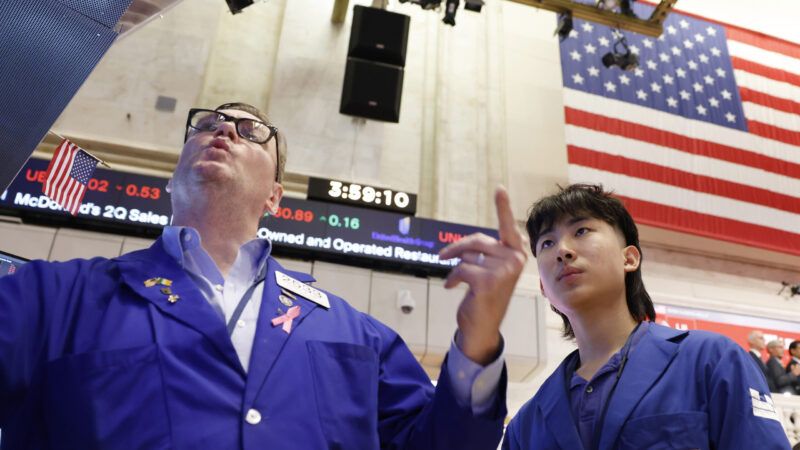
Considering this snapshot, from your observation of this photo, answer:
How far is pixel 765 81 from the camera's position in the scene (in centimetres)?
1024

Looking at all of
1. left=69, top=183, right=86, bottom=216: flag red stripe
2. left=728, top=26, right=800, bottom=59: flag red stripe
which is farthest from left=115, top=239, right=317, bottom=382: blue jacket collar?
left=728, top=26, right=800, bottom=59: flag red stripe

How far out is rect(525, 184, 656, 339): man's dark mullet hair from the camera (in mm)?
2191

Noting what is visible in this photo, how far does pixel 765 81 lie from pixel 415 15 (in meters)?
6.04

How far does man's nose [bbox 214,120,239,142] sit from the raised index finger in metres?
1.14

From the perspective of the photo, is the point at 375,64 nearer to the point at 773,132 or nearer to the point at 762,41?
the point at 773,132

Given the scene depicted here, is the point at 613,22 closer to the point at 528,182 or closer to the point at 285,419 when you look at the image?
the point at 528,182

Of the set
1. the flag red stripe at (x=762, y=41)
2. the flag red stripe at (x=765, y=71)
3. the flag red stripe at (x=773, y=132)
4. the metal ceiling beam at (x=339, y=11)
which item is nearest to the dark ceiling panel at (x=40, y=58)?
the metal ceiling beam at (x=339, y=11)

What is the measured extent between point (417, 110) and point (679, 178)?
13.3 feet

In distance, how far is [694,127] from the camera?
947cm

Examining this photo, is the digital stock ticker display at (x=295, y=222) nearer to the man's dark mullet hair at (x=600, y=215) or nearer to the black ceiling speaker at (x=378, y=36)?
the black ceiling speaker at (x=378, y=36)

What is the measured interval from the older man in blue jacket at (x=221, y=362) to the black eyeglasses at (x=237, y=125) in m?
0.53

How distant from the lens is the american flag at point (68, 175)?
16.4ft

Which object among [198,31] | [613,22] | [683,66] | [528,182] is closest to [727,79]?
[683,66]

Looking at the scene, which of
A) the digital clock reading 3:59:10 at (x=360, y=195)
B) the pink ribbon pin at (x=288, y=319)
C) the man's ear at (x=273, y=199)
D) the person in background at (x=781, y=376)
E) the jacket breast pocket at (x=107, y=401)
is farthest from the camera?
the digital clock reading 3:59:10 at (x=360, y=195)
